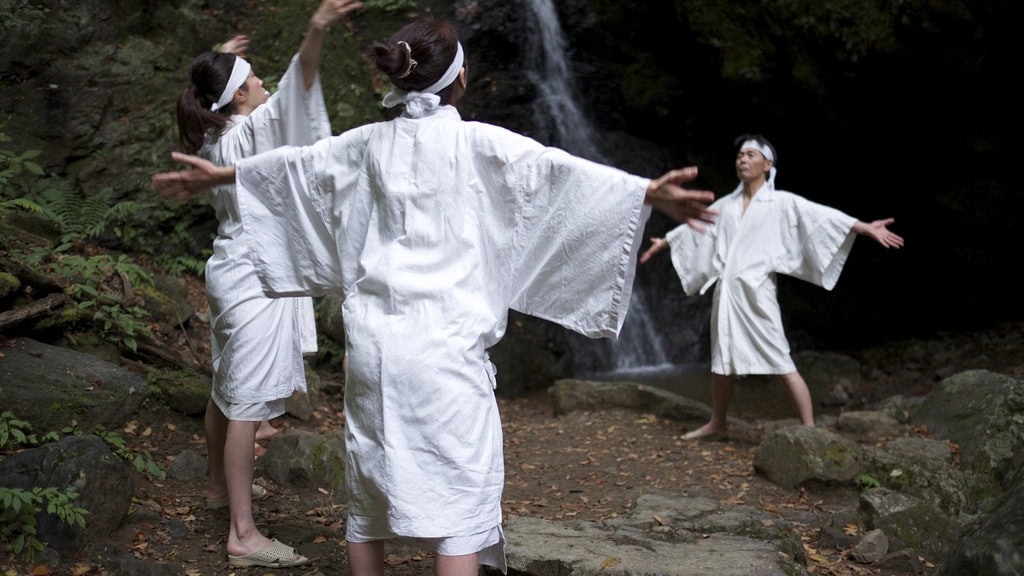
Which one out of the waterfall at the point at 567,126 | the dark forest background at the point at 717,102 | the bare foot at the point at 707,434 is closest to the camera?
the bare foot at the point at 707,434

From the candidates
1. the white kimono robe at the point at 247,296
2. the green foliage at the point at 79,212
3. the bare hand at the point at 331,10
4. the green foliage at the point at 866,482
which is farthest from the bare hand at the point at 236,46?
the green foliage at the point at 866,482

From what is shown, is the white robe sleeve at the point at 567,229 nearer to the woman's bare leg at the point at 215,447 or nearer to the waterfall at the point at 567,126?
the woman's bare leg at the point at 215,447

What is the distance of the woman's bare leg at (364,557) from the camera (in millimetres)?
2701

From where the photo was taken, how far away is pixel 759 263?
6156 millimetres

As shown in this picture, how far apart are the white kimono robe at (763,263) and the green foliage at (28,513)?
4142 mm

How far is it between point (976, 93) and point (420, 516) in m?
9.08

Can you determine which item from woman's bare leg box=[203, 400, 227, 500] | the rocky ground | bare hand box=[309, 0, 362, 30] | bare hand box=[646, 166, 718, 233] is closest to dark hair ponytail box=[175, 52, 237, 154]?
bare hand box=[309, 0, 362, 30]

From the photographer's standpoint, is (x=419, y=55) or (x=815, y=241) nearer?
(x=419, y=55)

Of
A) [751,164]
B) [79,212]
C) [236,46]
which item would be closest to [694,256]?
[751,164]

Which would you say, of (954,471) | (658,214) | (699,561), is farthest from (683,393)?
(699,561)

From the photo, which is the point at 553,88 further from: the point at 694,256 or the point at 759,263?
the point at 759,263

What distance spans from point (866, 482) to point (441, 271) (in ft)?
12.0

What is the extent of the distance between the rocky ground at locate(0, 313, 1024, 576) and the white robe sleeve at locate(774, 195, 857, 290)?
1301mm

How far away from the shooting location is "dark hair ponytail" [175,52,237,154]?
12.5 feet
